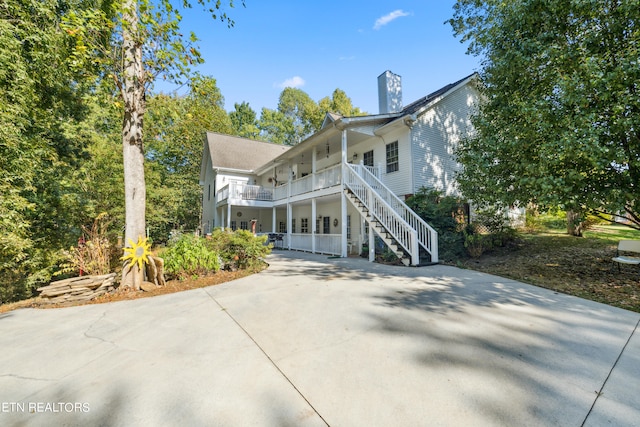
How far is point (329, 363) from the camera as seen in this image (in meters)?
2.74

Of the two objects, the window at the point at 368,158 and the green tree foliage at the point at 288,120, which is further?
the green tree foliage at the point at 288,120

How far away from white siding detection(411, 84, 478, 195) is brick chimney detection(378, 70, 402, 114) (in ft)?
8.35

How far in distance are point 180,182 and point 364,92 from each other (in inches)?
767

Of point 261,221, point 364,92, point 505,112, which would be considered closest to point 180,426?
point 505,112

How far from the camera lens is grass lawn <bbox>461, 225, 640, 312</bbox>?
5.41m

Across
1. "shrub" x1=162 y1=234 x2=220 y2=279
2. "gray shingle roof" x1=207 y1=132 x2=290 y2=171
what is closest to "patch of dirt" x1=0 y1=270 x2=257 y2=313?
"shrub" x1=162 y1=234 x2=220 y2=279

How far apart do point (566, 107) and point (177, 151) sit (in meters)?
27.5

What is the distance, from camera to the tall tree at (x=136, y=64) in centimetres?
628

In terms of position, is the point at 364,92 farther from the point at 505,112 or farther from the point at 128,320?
the point at 128,320

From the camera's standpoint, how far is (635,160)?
541 cm

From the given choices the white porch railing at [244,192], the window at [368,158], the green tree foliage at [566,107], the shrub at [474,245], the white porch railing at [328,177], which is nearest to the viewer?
the green tree foliage at [566,107]

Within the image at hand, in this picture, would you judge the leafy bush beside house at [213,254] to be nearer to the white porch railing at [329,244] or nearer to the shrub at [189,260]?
the shrub at [189,260]

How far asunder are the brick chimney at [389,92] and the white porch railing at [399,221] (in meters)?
5.48

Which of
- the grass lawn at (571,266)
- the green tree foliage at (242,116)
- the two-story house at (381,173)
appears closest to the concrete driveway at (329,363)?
the grass lawn at (571,266)
